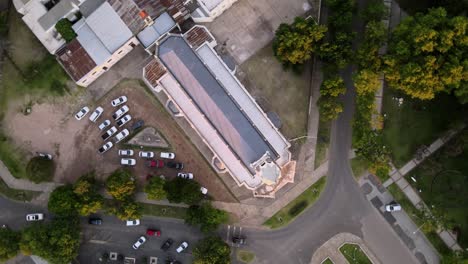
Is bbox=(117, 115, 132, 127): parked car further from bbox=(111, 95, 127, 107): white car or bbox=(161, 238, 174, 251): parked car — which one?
bbox=(161, 238, 174, 251): parked car

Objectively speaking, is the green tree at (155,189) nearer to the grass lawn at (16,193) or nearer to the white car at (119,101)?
the white car at (119,101)

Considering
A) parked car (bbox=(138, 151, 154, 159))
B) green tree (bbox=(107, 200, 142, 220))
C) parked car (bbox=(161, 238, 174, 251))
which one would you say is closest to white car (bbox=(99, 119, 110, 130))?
parked car (bbox=(138, 151, 154, 159))

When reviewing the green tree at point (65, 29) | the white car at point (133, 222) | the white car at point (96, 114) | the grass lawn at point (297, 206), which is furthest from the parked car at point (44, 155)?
the grass lawn at point (297, 206)

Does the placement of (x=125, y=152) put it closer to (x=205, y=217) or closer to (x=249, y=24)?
(x=205, y=217)

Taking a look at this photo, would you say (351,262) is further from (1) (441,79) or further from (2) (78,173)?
(2) (78,173)

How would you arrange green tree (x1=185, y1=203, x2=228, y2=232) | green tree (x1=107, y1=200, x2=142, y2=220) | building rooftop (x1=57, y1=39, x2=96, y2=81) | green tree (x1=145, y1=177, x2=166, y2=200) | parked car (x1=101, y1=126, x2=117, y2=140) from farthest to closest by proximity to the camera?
parked car (x1=101, y1=126, x2=117, y2=140)
building rooftop (x1=57, y1=39, x2=96, y2=81)
green tree (x1=185, y1=203, x2=228, y2=232)
green tree (x1=107, y1=200, x2=142, y2=220)
green tree (x1=145, y1=177, x2=166, y2=200)

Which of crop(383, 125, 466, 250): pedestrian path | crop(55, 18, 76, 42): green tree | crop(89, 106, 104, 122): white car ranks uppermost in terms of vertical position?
crop(55, 18, 76, 42): green tree

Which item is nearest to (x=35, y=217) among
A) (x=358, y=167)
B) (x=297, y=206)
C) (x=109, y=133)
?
(x=109, y=133)
